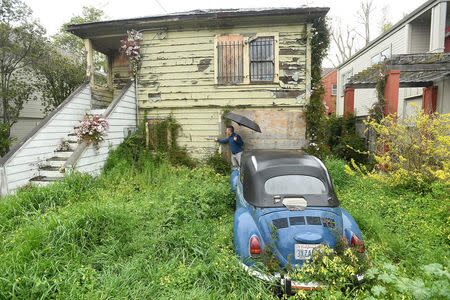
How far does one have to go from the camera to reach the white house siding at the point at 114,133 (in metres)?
6.67

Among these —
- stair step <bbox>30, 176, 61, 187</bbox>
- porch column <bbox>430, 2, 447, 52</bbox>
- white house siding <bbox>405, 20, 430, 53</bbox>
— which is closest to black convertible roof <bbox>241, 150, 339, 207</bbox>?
stair step <bbox>30, 176, 61, 187</bbox>

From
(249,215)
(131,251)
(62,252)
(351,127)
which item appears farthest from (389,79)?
(62,252)

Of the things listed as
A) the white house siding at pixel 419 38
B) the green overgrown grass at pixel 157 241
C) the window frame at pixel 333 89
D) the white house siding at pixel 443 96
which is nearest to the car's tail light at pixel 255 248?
the green overgrown grass at pixel 157 241

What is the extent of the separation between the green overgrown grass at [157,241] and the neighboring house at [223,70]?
2.96 m

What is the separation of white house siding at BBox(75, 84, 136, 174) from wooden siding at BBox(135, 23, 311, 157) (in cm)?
45

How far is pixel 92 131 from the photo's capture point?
22.5ft

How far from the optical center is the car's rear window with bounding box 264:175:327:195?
3.46 metres

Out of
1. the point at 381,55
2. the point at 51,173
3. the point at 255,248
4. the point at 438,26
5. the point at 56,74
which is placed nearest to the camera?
the point at 255,248

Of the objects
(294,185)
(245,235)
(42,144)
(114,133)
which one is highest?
(114,133)

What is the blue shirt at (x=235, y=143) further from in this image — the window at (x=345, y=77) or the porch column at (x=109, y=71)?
the window at (x=345, y=77)

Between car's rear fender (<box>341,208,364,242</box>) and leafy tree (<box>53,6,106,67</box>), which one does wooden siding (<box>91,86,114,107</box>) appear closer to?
leafy tree (<box>53,6,106,67</box>)

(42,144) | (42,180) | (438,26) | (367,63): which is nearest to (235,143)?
(42,180)

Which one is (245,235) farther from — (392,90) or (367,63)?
(367,63)

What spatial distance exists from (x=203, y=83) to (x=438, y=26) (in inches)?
319
